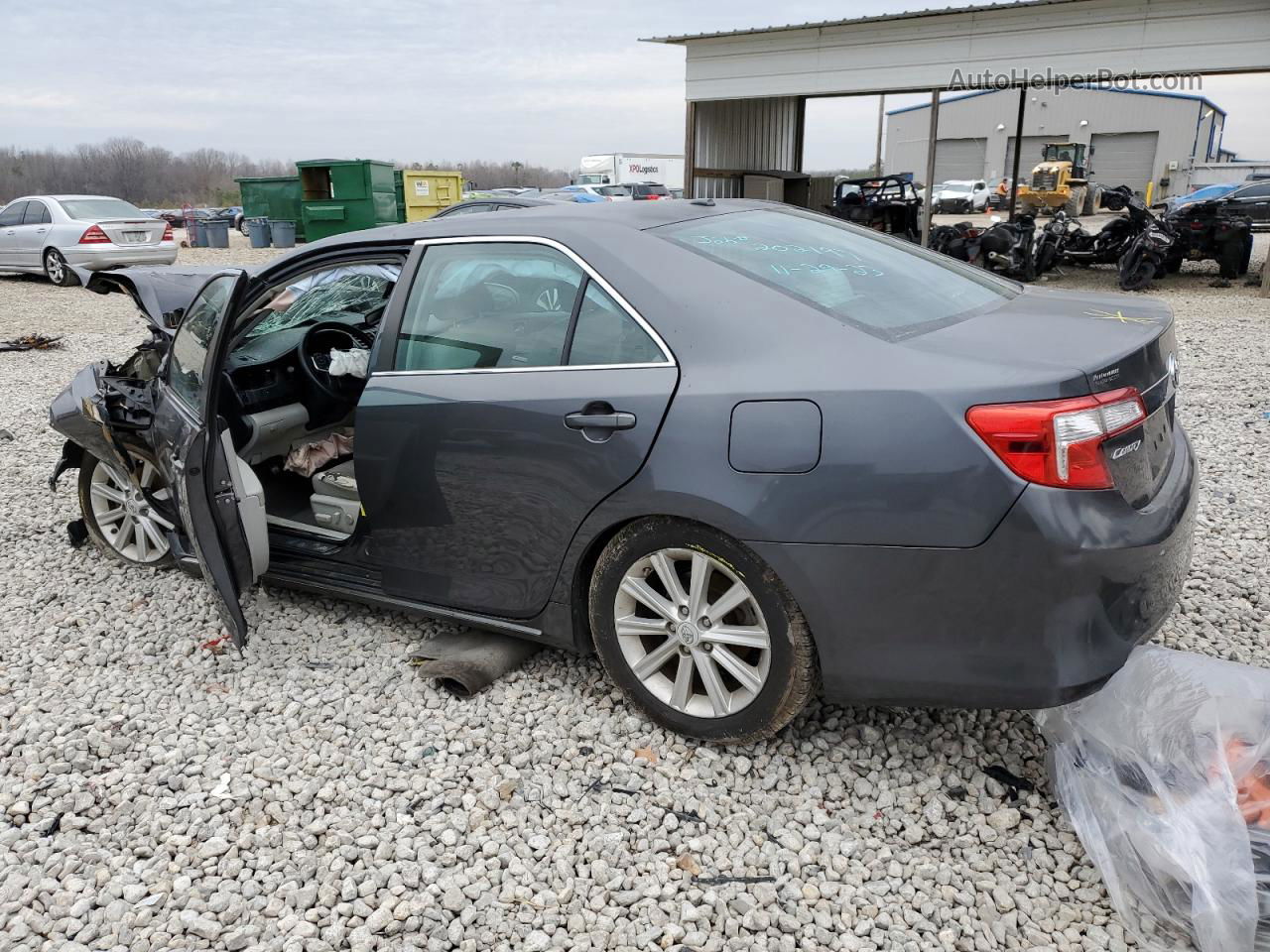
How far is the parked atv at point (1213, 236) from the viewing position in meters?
13.8

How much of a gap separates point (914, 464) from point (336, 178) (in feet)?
68.8

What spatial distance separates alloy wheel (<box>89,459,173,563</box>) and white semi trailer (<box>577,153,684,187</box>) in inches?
1655

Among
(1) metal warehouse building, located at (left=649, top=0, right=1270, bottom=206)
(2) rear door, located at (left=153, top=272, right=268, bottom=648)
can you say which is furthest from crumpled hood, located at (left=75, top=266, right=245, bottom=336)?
(1) metal warehouse building, located at (left=649, top=0, right=1270, bottom=206)

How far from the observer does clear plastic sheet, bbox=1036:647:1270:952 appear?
6.36ft

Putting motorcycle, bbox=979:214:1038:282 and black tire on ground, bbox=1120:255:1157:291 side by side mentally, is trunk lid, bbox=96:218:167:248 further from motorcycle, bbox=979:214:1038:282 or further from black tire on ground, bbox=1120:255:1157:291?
black tire on ground, bbox=1120:255:1157:291

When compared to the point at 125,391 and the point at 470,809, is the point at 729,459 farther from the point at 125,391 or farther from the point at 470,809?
the point at 125,391

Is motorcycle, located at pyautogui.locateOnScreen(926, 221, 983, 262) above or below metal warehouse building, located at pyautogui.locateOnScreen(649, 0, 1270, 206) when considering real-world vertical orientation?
below

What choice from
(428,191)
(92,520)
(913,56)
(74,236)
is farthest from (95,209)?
(92,520)

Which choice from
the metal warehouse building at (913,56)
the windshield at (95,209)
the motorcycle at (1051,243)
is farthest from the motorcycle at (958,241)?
the windshield at (95,209)

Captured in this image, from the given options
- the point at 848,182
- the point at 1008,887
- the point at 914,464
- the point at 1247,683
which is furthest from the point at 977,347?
the point at 848,182

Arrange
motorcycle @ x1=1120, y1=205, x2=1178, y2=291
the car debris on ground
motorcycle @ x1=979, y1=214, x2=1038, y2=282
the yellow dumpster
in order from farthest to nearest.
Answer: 1. the yellow dumpster
2. motorcycle @ x1=979, y1=214, x2=1038, y2=282
3. motorcycle @ x1=1120, y1=205, x2=1178, y2=291
4. the car debris on ground

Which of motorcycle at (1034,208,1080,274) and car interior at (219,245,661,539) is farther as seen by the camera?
motorcycle at (1034,208,1080,274)

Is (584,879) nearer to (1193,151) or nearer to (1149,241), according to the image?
(1149,241)

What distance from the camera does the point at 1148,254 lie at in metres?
13.5
